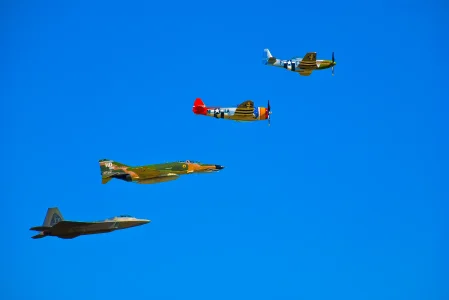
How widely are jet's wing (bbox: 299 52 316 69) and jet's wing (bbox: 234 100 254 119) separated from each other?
1675cm

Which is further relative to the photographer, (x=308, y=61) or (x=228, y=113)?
(x=308, y=61)

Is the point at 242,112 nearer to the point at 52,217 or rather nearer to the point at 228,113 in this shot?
the point at 228,113

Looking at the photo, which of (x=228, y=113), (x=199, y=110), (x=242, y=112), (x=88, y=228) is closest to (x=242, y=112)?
(x=242, y=112)

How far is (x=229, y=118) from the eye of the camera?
154 meters

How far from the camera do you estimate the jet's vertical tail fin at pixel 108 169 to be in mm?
148250

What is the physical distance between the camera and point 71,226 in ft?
456

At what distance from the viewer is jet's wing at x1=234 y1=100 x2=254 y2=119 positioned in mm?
151000

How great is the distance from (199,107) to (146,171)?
54.0ft

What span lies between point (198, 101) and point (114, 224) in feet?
91.8

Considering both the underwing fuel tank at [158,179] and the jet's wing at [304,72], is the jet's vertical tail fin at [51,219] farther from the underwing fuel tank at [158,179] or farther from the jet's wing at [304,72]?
the jet's wing at [304,72]

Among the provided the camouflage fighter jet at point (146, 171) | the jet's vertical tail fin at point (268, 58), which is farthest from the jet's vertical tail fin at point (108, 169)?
the jet's vertical tail fin at point (268, 58)

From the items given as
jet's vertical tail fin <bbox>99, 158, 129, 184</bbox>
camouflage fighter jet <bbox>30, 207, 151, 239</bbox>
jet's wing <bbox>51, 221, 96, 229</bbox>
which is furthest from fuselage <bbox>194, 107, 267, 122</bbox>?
jet's wing <bbox>51, 221, 96, 229</bbox>

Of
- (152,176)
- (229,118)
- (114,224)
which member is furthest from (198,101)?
(114,224)

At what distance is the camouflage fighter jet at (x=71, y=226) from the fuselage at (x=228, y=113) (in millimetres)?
24388
